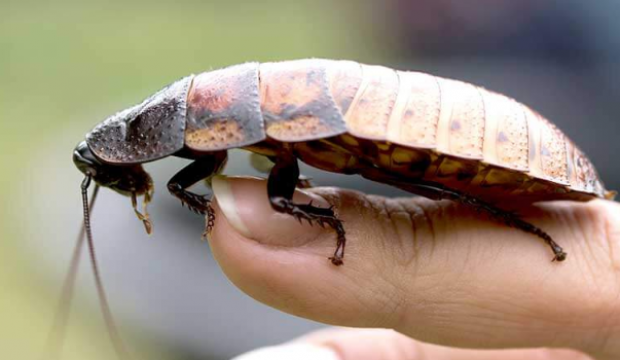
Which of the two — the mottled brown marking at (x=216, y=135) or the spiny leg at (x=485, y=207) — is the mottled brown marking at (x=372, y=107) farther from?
Result: the mottled brown marking at (x=216, y=135)

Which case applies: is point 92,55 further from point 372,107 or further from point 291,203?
point 372,107

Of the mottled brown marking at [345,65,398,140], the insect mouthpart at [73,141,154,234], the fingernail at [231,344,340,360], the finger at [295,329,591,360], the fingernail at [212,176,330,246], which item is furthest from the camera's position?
the finger at [295,329,591,360]

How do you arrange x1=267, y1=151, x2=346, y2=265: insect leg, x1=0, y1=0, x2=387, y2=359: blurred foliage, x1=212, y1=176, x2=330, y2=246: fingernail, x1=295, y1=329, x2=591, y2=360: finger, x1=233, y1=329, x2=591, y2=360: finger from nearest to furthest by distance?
x1=267, y1=151, x2=346, y2=265: insect leg → x1=212, y1=176, x2=330, y2=246: fingernail → x1=233, y1=329, x2=591, y2=360: finger → x1=295, y1=329, x2=591, y2=360: finger → x1=0, y1=0, x2=387, y2=359: blurred foliage

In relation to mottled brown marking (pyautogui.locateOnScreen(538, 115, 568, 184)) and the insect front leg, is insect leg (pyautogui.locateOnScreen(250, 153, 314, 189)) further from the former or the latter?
mottled brown marking (pyautogui.locateOnScreen(538, 115, 568, 184))

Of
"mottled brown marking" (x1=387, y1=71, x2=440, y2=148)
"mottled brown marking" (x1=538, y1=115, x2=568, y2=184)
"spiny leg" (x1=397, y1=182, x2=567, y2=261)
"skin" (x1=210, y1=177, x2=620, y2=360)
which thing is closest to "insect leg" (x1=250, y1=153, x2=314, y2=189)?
"skin" (x1=210, y1=177, x2=620, y2=360)

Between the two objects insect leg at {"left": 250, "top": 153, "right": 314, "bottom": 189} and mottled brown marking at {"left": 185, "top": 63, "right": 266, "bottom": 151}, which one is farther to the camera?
insect leg at {"left": 250, "top": 153, "right": 314, "bottom": 189}

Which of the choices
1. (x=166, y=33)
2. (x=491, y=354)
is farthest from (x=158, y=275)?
(x=166, y=33)

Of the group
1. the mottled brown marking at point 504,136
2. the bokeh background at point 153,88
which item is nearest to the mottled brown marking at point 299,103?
the mottled brown marking at point 504,136

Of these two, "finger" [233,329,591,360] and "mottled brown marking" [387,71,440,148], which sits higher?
"mottled brown marking" [387,71,440,148]
